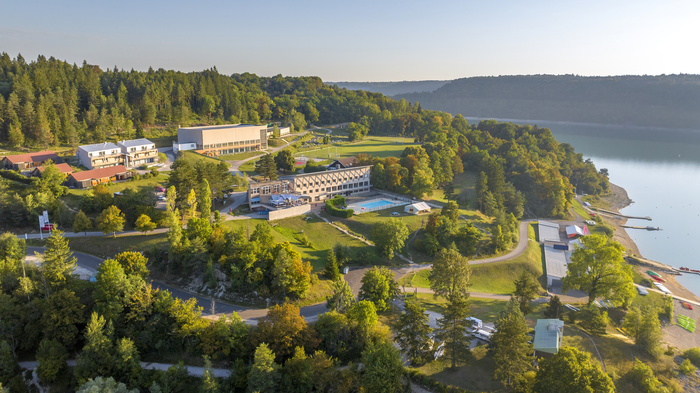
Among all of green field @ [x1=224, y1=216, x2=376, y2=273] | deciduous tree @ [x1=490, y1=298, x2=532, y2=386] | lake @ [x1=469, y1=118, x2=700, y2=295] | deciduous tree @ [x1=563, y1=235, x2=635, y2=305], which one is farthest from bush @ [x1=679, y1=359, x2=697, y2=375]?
green field @ [x1=224, y1=216, x2=376, y2=273]

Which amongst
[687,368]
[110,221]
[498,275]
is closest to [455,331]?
[687,368]

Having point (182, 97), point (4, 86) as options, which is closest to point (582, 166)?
point (182, 97)

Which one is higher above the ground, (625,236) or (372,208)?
(372,208)

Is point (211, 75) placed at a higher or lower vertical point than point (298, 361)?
higher

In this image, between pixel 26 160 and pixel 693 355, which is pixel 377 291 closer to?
pixel 693 355

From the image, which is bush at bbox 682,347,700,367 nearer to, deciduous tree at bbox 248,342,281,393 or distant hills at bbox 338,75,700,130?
deciduous tree at bbox 248,342,281,393

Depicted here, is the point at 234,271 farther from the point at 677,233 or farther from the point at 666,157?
the point at 666,157
